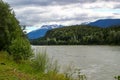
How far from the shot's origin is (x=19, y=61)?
3125 centimetres

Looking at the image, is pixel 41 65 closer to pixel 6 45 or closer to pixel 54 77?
pixel 54 77

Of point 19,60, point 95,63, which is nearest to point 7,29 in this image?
point 19,60

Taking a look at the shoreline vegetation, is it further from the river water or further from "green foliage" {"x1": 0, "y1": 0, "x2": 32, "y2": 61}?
the river water

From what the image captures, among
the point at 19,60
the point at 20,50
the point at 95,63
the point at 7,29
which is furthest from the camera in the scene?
the point at 95,63

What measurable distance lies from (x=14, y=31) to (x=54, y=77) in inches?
809

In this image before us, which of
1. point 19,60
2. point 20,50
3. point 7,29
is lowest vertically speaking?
point 19,60

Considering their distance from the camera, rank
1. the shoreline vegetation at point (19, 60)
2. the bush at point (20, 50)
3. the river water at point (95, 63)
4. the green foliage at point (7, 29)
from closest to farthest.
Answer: the shoreline vegetation at point (19, 60) → the bush at point (20, 50) → the river water at point (95, 63) → the green foliage at point (7, 29)

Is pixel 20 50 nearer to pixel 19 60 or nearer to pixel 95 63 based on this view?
pixel 19 60

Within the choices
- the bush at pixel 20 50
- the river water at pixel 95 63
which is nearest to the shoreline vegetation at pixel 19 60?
the bush at pixel 20 50

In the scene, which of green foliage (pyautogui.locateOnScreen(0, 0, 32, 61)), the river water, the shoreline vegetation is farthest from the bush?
green foliage (pyautogui.locateOnScreen(0, 0, 32, 61))

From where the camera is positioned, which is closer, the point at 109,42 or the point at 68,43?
the point at 109,42

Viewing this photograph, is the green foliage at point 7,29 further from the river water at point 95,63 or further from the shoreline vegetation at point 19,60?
the river water at point 95,63

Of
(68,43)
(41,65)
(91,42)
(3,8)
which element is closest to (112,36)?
(91,42)

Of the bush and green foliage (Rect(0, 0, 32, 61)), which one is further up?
green foliage (Rect(0, 0, 32, 61))
